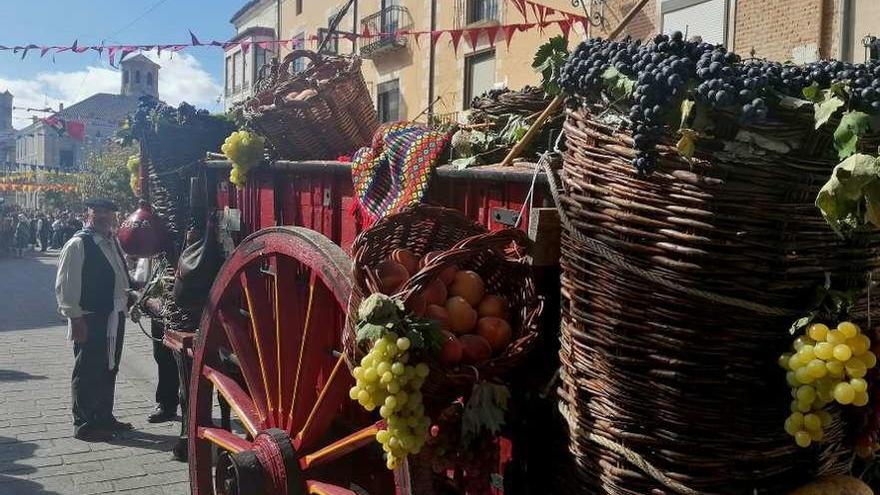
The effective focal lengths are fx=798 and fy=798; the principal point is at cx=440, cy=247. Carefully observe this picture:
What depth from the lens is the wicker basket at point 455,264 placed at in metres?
1.74

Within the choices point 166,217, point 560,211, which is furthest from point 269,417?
point 166,217

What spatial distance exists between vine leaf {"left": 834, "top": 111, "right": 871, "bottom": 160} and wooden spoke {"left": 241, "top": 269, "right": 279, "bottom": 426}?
2.12m

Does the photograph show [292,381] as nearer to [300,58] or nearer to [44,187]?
[300,58]

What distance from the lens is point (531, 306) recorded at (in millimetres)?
1870

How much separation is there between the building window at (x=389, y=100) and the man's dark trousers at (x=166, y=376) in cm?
1372

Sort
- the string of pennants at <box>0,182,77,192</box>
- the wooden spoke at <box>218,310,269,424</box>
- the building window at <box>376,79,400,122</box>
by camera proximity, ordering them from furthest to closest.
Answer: the string of pennants at <box>0,182,77,192</box> → the building window at <box>376,79,400,122</box> → the wooden spoke at <box>218,310,269,424</box>

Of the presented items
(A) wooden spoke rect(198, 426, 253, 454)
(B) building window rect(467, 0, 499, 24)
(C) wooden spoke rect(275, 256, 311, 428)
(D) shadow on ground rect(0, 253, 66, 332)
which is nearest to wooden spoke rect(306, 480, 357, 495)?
(C) wooden spoke rect(275, 256, 311, 428)

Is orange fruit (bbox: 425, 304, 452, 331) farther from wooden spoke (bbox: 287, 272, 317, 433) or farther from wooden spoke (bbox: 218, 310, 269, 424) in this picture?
wooden spoke (bbox: 218, 310, 269, 424)

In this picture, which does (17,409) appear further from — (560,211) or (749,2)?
(749,2)

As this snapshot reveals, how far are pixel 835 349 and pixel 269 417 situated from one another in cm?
206

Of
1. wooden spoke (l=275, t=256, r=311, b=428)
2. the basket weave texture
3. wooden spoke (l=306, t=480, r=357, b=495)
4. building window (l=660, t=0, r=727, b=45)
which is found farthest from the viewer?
building window (l=660, t=0, r=727, b=45)

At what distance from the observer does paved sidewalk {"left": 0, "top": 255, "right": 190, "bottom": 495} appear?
4.65 m

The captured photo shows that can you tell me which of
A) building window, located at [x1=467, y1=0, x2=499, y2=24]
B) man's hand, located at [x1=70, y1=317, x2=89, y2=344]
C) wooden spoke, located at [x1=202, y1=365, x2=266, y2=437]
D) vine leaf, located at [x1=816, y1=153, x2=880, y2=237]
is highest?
building window, located at [x1=467, y1=0, x2=499, y2=24]

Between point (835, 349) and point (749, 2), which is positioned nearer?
point (835, 349)
